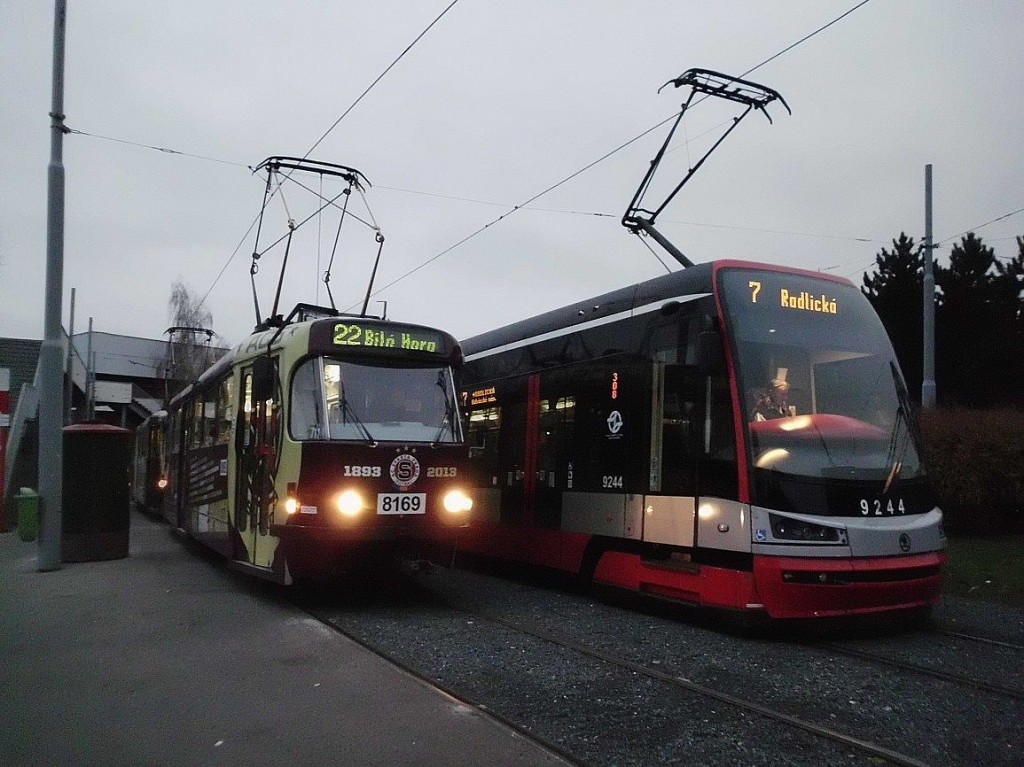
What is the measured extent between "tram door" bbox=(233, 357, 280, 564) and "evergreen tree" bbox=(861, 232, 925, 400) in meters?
18.3

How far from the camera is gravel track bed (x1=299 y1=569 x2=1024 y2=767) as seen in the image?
4.89m

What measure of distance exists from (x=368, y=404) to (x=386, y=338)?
0.76 meters

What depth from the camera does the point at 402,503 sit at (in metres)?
8.67

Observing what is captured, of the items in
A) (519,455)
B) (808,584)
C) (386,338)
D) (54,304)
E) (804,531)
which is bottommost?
(808,584)

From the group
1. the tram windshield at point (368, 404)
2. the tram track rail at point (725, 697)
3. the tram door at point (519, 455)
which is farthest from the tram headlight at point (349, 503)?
the tram door at point (519, 455)

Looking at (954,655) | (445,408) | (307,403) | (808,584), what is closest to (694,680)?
(808,584)

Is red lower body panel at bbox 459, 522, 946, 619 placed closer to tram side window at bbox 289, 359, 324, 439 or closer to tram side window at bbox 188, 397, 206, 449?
tram side window at bbox 289, 359, 324, 439

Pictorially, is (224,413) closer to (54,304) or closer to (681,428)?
(54,304)

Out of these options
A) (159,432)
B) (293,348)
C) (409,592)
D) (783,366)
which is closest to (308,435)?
(293,348)

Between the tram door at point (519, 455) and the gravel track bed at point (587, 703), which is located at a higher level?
the tram door at point (519, 455)

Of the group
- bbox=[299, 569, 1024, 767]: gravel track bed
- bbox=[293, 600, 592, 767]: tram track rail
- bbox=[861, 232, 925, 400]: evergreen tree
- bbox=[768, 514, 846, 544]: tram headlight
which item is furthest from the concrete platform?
bbox=[861, 232, 925, 400]: evergreen tree

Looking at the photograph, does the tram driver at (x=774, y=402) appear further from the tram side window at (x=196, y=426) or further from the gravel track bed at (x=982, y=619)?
the tram side window at (x=196, y=426)

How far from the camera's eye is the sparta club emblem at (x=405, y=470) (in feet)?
28.3

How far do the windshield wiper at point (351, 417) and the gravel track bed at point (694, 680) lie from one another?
1.80m
